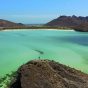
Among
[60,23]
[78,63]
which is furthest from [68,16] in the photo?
[78,63]

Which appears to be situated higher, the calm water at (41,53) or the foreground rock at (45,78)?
the foreground rock at (45,78)

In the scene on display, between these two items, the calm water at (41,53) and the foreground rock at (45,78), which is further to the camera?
the calm water at (41,53)

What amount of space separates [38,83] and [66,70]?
9.98 ft

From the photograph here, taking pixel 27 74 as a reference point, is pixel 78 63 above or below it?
below

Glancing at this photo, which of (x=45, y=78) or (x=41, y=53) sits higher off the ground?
(x=45, y=78)

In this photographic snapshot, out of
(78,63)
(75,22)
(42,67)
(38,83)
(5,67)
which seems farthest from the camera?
(75,22)

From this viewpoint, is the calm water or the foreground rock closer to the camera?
the foreground rock

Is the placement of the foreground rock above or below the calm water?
above

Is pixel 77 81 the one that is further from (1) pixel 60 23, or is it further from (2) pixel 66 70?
(1) pixel 60 23

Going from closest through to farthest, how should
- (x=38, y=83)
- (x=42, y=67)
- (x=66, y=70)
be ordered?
1. (x=38, y=83)
2. (x=42, y=67)
3. (x=66, y=70)

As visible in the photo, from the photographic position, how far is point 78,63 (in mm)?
23125

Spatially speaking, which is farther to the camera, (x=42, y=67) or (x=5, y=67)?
(x=5, y=67)

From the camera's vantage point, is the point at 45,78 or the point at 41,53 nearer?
the point at 45,78

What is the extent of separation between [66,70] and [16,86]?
290cm
